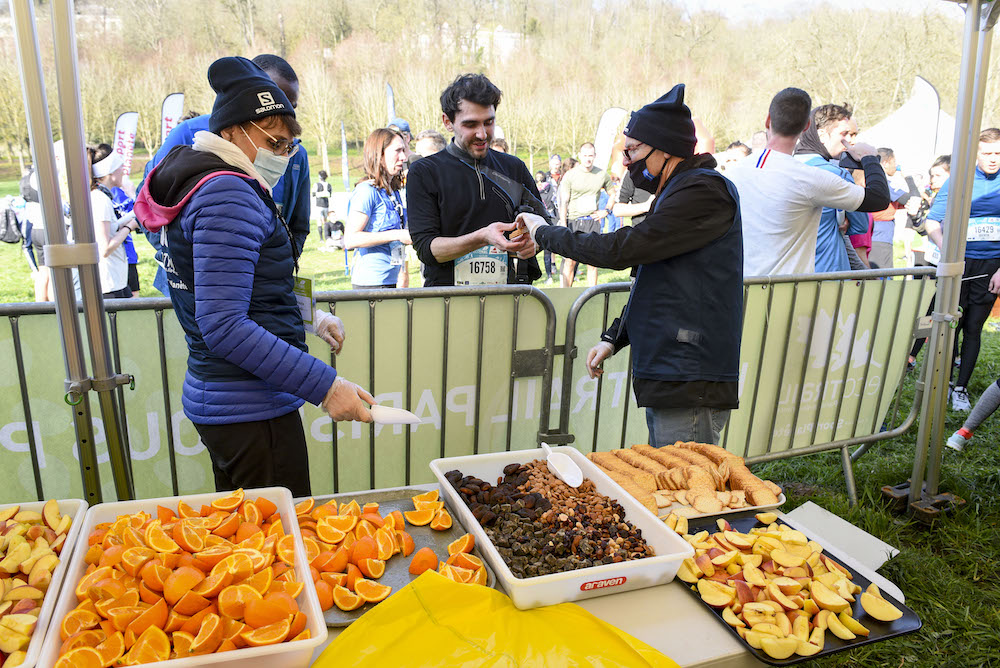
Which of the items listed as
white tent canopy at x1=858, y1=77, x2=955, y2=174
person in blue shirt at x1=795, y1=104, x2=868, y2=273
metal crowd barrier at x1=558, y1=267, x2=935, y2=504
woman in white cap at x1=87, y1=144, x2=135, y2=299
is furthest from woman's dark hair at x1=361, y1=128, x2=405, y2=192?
white tent canopy at x1=858, y1=77, x2=955, y2=174

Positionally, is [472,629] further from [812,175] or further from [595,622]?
[812,175]

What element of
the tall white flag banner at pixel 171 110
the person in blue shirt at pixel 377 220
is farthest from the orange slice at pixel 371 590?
the tall white flag banner at pixel 171 110

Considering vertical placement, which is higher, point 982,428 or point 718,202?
point 718,202

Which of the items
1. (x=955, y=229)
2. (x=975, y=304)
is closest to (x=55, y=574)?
(x=955, y=229)

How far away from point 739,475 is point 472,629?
46.5 inches

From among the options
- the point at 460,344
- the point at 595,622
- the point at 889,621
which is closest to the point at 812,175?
the point at 460,344

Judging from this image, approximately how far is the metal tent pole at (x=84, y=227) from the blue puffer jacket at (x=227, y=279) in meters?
0.17

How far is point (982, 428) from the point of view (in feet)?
17.9

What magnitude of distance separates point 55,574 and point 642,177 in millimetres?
2316

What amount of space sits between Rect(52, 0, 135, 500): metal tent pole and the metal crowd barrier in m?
2.03

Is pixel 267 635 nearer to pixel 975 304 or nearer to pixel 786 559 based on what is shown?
pixel 786 559

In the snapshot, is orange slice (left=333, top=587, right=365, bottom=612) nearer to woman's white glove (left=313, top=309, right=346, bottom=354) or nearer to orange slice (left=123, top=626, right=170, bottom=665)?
orange slice (left=123, top=626, right=170, bottom=665)

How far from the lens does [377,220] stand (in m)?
6.29

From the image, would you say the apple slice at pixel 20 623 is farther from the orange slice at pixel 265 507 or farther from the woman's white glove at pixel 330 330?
the woman's white glove at pixel 330 330
